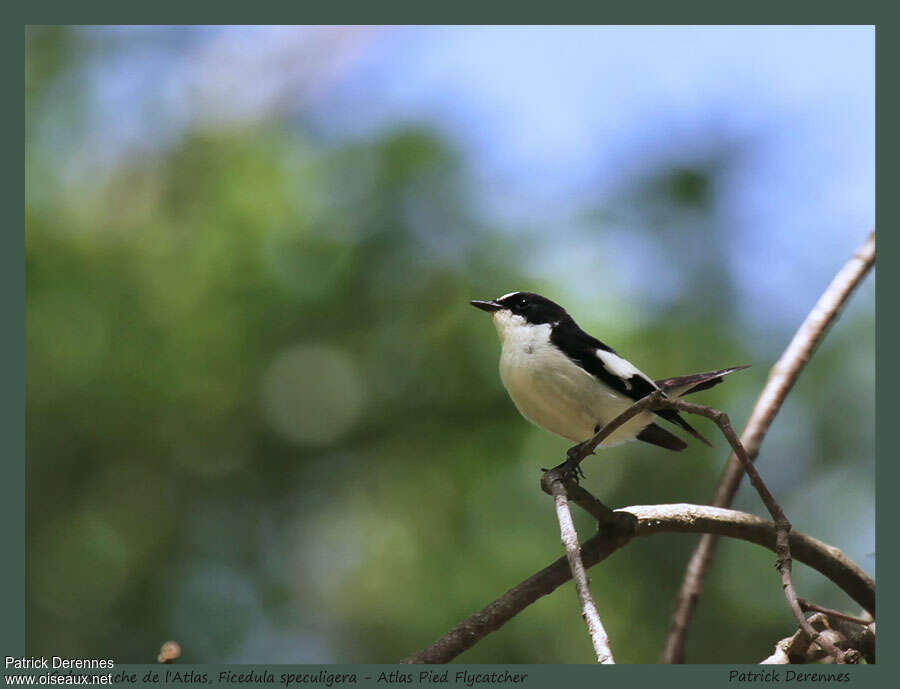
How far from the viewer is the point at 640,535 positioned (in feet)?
10.2

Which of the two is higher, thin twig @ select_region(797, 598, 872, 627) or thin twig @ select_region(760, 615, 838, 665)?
thin twig @ select_region(797, 598, 872, 627)

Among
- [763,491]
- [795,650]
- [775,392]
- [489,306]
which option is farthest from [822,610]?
[489,306]

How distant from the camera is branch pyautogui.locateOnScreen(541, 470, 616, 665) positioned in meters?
2.00

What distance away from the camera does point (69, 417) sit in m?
6.98

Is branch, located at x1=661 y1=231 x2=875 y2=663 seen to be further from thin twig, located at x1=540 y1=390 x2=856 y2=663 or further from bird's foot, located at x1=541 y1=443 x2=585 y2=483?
thin twig, located at x1=540 y1=390 x2=856 y2=663

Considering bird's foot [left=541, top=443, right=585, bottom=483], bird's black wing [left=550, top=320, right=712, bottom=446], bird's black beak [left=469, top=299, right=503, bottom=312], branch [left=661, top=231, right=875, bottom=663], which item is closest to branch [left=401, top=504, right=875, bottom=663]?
bird's foot [left=541, top=443, right=585, bottom=483]

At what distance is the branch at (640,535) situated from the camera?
2564 mm

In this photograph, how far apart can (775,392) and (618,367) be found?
0.65m

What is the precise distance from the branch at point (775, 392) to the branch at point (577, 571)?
3.63 ft

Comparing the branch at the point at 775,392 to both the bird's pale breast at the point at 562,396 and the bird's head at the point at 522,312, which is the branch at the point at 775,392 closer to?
the bird's pale breast at the point at 562,396

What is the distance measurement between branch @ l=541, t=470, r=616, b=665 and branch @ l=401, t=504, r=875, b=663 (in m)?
0.23

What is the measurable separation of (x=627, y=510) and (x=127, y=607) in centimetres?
491

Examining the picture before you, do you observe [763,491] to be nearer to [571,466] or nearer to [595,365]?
[571,466]

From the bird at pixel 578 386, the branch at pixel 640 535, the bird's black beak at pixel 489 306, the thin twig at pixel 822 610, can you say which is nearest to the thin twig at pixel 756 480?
the thin twig at pixel 822 610
